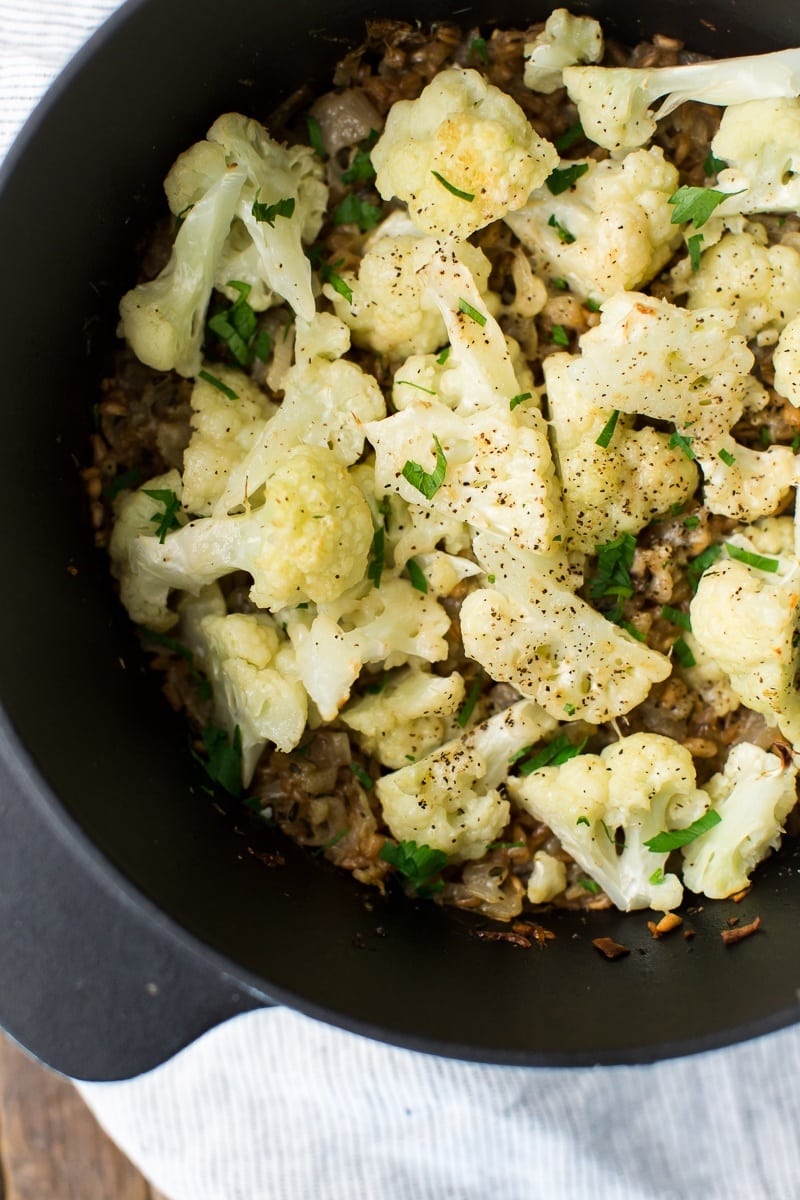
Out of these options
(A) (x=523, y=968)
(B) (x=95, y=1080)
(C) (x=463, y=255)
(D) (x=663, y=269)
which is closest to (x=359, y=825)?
(A) (x=523, y=968)

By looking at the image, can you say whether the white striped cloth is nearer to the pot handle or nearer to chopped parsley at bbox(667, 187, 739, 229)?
the pot handle

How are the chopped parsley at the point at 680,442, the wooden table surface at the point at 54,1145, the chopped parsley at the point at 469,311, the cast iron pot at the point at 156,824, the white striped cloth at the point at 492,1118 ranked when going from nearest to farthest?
1. the cast iron pot at the point at 156,824
2. the chopped parsley at the point at 469,311
3. the chopped parsley at the point at 680,442
4. the white striped cloth at the point at 492,1118
5. the wooden table surface at the point at 54,1145

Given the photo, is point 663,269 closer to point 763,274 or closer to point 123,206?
point 763,274

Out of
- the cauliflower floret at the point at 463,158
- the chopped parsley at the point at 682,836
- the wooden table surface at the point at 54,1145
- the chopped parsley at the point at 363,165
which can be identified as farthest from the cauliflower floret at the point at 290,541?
the wooden table surface at the point at 54,1145

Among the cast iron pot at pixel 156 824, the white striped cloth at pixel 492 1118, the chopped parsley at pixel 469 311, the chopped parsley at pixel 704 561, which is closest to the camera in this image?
the cast iron pot at pixel 156 824

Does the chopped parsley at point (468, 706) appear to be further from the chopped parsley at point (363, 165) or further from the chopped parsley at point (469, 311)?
the chopped parsley at point (363, 165)

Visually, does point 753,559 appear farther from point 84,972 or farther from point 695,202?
point 84,972
